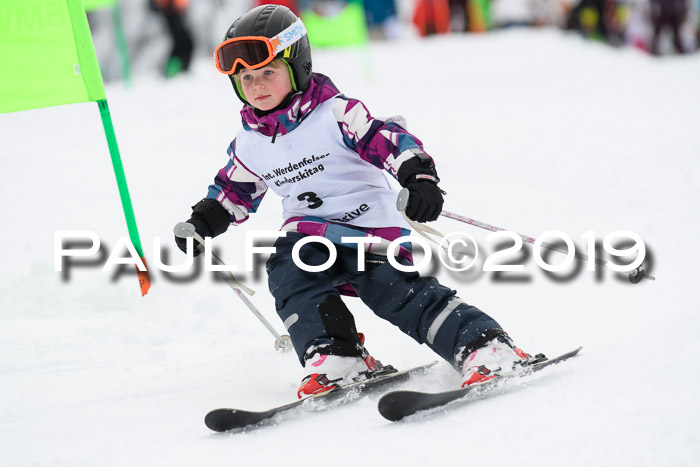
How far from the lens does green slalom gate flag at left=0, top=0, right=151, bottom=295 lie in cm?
367

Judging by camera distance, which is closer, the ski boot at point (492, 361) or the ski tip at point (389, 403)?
the ski tip at point (389, 403)

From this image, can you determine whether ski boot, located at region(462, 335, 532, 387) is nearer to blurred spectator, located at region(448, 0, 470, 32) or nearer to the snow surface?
the snow surface

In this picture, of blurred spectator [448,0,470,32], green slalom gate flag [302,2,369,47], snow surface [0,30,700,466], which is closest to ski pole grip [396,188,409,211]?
snow surface [0,30,700,466]

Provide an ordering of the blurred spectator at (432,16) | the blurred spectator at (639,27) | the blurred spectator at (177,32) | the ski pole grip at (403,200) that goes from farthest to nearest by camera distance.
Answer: the blurred spectator at (432,16), the blurred spectator at (639,27), the blurred spectator at (177,32), the ski pole grip at (403,200)

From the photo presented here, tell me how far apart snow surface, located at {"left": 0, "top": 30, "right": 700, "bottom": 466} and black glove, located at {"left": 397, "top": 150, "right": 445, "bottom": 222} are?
700 millimetres

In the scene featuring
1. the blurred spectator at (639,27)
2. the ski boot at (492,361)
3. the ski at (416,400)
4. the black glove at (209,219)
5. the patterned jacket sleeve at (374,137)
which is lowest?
the blurred spectator at (639,27)

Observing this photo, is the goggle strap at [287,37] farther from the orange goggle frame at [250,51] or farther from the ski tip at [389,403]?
the ski tip at [389,403]

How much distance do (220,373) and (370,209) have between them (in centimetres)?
108

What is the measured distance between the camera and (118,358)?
400cm

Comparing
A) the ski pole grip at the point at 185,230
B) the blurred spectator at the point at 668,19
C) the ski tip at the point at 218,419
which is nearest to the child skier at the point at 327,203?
the ski pole grip at the point at 185,230

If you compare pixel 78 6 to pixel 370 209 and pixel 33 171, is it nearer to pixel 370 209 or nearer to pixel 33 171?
pixel 370 209

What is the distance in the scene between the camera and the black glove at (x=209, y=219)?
11.8 ft

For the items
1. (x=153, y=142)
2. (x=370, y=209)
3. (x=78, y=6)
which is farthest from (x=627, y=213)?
(x=153, y=142)

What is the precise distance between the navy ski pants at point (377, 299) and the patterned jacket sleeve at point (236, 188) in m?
0.29
